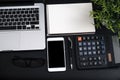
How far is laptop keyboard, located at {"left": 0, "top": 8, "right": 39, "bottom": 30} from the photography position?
0.82 m

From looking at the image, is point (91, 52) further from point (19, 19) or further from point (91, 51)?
point (19, 19)

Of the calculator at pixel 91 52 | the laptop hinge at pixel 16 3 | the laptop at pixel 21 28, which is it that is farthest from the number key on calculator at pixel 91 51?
the laptop hinge at pixel 16 3

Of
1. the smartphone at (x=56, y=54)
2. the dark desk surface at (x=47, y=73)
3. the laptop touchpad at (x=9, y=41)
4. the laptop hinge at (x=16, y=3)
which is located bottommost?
the dark desk surface at (x=47, y=73)

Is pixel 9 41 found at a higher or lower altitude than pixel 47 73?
higher

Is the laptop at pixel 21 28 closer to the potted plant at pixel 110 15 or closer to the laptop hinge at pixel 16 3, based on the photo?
the laptop hinge at pixel 16 3

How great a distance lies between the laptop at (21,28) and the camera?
803 mm

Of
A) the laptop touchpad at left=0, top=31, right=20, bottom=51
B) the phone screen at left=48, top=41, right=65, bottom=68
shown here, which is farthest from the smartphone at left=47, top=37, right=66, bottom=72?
the laptop touchpad at left=0, top=31, right=20, bottom=51

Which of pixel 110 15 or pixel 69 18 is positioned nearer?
pixel 110 15

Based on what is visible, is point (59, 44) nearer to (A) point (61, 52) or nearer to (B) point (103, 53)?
(A) point (61, 52)

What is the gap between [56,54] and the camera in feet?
2.60

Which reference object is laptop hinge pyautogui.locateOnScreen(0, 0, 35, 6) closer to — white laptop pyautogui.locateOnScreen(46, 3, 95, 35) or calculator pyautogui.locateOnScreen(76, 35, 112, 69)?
white laptop pyautogui.locateOnScreen(46, 3, 95, 35)

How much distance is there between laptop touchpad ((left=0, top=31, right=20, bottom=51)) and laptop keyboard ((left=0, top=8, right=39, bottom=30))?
0.02m

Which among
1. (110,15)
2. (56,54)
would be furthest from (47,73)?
(110,15)

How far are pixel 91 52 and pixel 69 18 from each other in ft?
0.52
